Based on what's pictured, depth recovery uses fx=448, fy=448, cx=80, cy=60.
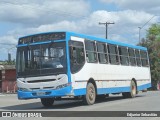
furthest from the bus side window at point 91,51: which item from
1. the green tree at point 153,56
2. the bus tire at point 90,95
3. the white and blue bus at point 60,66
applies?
the green tree at point 153,56

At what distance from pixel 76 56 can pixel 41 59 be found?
1.54 meters

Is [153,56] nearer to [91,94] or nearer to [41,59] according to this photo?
[91,94]

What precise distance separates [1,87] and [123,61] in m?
30.0

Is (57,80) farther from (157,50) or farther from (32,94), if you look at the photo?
(157,50)

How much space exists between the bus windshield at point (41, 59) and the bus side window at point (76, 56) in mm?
441

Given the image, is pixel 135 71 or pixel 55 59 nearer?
pixel 55 59

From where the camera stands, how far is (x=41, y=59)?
19.1 meters

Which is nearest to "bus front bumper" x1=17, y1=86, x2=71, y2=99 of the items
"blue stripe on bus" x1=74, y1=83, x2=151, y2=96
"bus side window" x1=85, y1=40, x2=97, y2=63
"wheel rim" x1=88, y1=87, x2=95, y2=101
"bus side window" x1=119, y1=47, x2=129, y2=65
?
"blue stripe on bus" x1=74, y1=83, x2=151, y2=96

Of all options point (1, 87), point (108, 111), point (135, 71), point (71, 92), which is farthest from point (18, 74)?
point (1, 87)

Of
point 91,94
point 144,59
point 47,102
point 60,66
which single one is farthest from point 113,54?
point 144,59

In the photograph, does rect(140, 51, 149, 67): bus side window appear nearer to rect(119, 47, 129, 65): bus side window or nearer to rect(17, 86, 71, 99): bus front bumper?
rect(119, 47, 129, 65): bus side window

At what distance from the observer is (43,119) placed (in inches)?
576

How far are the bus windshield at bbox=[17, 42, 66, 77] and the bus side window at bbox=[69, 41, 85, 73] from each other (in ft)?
1.45

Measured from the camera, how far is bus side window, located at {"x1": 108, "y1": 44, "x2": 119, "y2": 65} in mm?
23531
